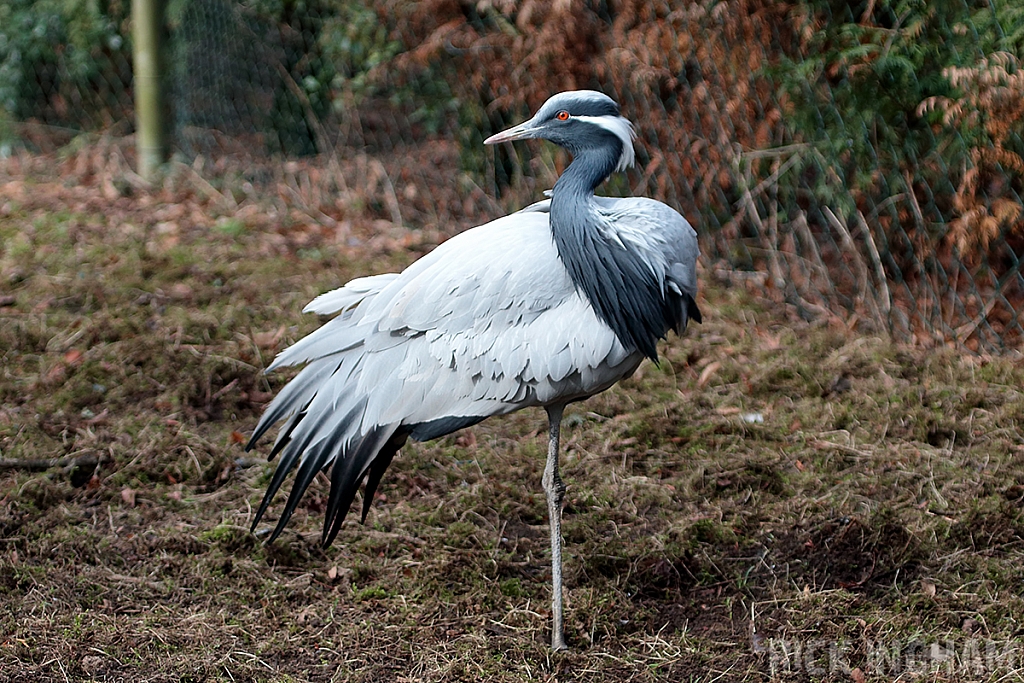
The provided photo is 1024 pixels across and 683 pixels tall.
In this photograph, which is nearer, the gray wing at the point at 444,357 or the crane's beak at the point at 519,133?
the gray wing at the point at 444,357

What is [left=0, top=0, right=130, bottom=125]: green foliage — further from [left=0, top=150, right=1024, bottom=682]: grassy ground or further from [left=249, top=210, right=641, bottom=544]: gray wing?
[left=249, top=210, right=641, bottom=544]: gray wing

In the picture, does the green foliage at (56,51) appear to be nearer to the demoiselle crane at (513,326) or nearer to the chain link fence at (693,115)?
the chain link fence at (693,115)

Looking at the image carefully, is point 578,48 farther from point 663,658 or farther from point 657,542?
point 663,658

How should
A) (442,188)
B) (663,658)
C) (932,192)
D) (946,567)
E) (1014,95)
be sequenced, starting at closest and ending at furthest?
(663,658) → (946,567) → (1014,95) → (932,192) → (442,188)

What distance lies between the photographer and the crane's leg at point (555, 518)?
107 inches

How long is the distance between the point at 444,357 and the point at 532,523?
0.81 m

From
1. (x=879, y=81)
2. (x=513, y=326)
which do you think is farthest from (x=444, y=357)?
(x=879, y=81)

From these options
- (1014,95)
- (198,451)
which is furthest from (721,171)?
(198,451)

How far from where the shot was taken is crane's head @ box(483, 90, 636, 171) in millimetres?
2854

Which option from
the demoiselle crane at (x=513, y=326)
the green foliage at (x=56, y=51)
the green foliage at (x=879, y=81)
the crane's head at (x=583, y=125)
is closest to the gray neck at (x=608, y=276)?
the demoiselle crane at (x=513, y=326)

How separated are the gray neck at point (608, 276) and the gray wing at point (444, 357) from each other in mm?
40

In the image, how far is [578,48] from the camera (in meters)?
5.20

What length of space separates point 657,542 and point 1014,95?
203cm

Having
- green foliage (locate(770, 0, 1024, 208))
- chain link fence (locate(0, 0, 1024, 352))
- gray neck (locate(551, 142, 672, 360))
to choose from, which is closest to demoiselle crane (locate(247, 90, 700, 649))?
gray neck (locate(551, 142, 672, 360))
